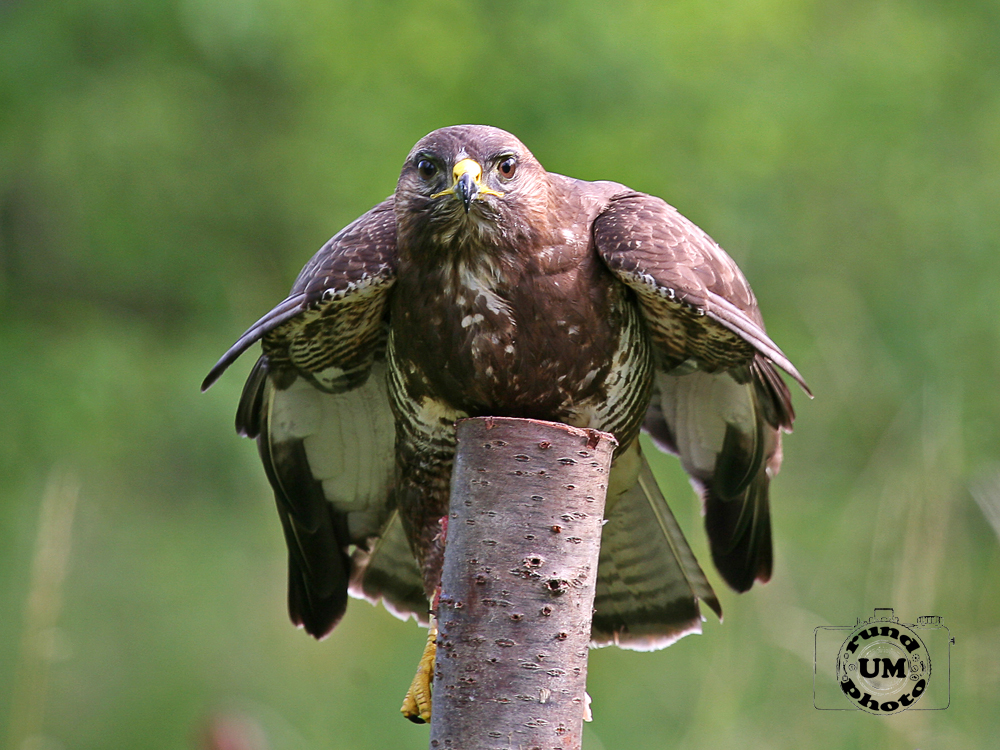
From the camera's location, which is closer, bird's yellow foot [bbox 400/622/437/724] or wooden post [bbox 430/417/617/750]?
wooden post [bbox 430/417/617/750]

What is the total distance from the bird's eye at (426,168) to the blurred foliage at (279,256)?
3.02 metres

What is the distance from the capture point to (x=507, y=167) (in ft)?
10.3

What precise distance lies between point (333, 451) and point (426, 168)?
3.85 ft

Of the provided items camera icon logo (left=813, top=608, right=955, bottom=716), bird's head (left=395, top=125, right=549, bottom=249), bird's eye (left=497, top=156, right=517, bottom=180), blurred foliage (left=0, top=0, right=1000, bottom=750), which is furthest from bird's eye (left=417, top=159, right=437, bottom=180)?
blurred foliage (left=0, top=0, right=1000, bottom=750)

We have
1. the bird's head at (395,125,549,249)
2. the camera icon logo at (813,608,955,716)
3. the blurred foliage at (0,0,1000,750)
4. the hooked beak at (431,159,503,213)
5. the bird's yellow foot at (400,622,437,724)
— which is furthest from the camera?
the blurred foliage at (0,0,1000,750)

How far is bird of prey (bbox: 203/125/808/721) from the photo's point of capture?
3102 millimetres

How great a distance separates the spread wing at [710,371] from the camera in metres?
3.00

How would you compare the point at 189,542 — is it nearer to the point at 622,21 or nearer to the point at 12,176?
the point at 12,176

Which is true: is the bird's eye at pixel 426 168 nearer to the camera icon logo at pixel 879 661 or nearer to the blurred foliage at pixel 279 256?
the camera icon logo at pixel 879 661

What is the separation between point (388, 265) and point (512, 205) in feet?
1.23

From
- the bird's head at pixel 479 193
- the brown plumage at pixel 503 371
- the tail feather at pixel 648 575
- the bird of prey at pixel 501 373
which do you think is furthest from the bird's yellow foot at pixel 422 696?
the bird's head at pixel 479 193

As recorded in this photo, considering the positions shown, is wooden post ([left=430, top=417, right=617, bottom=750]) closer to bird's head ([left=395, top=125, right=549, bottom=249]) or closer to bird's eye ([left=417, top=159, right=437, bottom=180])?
bird's head ([left=395, top=125, right=549, bottom=249])

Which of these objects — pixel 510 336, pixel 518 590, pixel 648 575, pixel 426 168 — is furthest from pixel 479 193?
pixel 648 575

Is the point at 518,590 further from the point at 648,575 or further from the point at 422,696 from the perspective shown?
the point at 648,575
